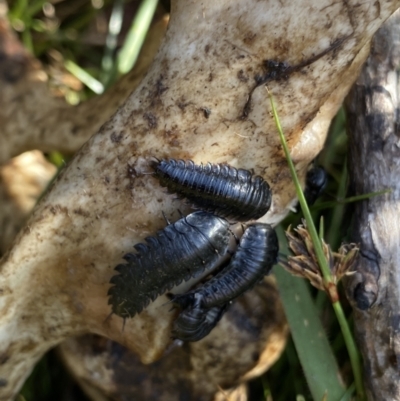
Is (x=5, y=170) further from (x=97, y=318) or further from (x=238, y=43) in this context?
(x=238, y=43)

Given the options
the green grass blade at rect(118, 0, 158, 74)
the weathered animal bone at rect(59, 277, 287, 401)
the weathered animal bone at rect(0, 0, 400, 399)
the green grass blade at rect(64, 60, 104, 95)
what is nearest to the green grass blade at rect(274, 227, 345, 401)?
the weathered animal bone at rect(59, 277, 287, 401)

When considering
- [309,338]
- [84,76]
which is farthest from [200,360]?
[84,76]

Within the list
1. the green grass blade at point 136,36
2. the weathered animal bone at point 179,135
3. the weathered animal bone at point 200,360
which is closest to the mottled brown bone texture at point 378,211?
the weathered animal bone at point 179,135

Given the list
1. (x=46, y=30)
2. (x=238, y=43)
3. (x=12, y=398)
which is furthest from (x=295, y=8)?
(x=46, y=30)

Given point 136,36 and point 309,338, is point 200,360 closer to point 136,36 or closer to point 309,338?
point 309,338

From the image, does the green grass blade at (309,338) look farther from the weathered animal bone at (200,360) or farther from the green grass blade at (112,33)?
the green grass blade at (112,33)

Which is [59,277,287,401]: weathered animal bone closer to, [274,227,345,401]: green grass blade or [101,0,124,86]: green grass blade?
[274,227,345,401]: green grass blade
